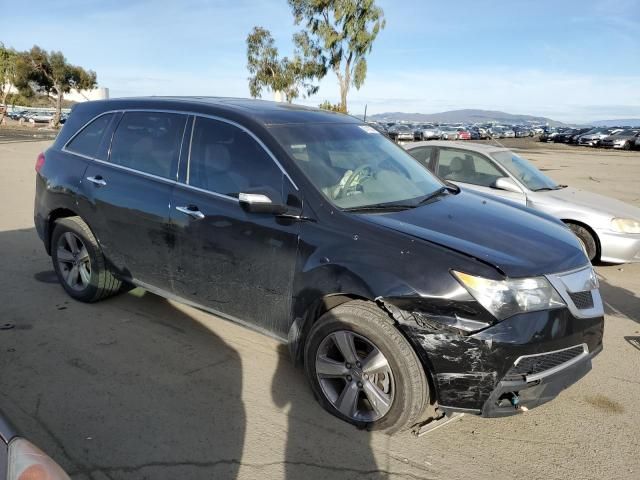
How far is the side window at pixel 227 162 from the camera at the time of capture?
11.7 ft

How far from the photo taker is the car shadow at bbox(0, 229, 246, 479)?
2.86m

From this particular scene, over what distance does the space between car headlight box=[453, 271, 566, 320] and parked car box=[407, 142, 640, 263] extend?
376 centimetres

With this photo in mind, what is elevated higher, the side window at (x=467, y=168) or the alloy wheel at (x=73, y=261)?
the side window at (x=467, y=168)

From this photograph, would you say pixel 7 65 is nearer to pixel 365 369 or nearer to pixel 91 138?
pixel 91 138

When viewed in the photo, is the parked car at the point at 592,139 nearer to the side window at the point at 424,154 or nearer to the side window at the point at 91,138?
the side window at the point at 424,154

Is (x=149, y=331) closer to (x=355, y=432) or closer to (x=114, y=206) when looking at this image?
(x=114, y=206)

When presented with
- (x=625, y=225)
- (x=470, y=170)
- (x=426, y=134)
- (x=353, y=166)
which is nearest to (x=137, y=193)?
(x=353, y=166)

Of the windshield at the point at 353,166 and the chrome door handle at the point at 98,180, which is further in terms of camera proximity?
the chrome door handle at the point at 98,180

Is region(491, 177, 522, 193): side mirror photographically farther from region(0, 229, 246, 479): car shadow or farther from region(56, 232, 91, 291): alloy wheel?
region(56, 232, 91, 291): alloy wheel

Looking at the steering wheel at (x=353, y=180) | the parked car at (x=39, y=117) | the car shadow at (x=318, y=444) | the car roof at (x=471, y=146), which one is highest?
the parked car at (x=39, y=117)

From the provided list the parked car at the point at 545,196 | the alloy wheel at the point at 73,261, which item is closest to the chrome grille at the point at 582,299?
the parked car at the point at 545,196

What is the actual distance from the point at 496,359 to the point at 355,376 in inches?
32.3

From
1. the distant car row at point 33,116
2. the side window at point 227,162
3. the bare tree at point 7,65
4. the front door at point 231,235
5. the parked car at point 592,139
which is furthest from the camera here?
the distant car row at point 33,116

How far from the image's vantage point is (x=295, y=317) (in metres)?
3.35
